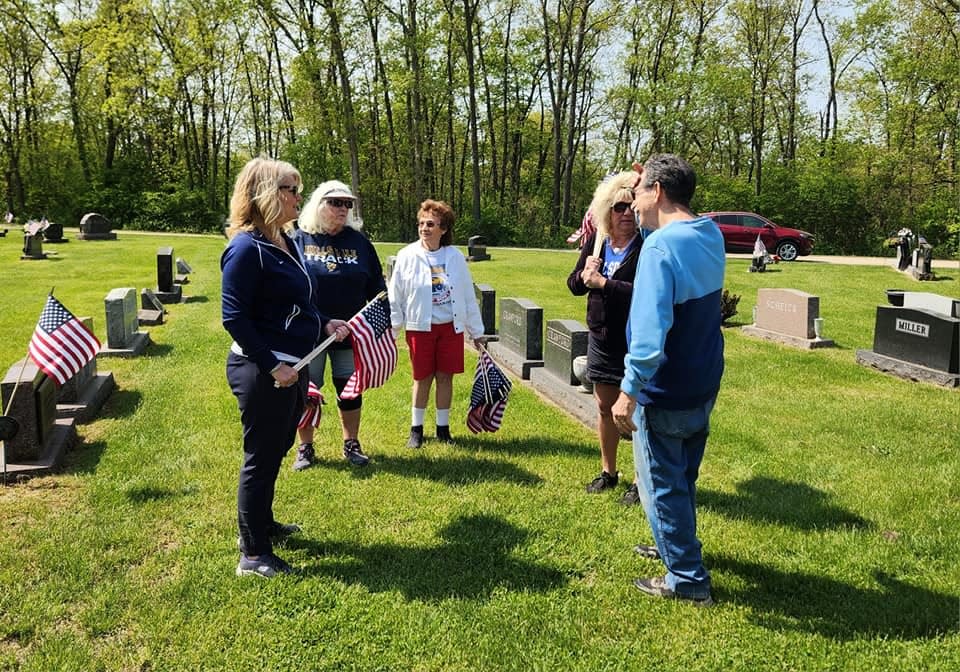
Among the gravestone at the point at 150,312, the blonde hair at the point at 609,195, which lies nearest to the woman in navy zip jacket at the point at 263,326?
the blonde hair at the point at 609,195

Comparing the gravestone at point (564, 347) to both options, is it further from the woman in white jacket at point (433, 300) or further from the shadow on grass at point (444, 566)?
the shadow on grass at point (444, 566)

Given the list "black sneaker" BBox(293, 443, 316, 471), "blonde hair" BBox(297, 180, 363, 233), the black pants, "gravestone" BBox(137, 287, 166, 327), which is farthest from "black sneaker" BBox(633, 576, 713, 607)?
"gravestone" BBox(137, 287, 166, 327)

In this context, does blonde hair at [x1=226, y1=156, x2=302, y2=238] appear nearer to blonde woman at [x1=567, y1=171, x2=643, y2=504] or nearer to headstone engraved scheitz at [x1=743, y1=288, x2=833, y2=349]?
blonde woman at [x1=567, y1=171, x2=643, y2=504]

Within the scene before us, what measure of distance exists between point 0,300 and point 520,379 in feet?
33.9

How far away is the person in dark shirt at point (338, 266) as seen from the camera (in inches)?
185

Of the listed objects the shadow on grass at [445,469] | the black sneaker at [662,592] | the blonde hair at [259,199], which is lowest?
the black sneaker at [662,592]

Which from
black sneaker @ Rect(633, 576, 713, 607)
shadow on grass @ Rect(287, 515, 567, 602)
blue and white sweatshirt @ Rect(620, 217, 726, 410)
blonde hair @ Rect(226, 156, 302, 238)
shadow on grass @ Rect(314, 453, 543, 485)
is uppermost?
blonde hair @ Rect(226, 156, 302, 238)

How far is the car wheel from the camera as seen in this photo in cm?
2273

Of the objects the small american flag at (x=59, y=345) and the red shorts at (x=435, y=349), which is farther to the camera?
the red shorts at (x=435, y=349)

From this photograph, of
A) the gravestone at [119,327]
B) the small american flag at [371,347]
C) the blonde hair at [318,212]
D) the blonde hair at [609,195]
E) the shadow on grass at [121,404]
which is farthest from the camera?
the gravestone at [119,327]

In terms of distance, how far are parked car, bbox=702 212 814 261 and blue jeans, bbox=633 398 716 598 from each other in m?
20.6

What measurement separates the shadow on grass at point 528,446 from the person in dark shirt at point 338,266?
94 cm

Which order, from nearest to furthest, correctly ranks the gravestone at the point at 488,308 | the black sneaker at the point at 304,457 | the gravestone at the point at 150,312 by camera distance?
the black sneaker at the point at 304,457
the gravestone at the point at 488,308
the gravestone at the point at 150,312

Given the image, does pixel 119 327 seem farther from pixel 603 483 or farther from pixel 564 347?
pixel 603 483
